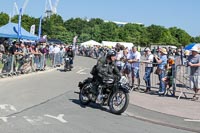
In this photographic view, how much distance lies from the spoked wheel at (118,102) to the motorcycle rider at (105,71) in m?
0.47

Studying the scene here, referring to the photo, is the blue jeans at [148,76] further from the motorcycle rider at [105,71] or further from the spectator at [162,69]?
the motorcycle rider at [105,71]

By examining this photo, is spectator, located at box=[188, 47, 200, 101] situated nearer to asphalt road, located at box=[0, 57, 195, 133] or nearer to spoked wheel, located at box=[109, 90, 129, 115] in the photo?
asphalt road, located at box=[0, 57, 195, 133]

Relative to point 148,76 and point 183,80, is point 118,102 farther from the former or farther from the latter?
point 148,76

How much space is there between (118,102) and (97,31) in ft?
367

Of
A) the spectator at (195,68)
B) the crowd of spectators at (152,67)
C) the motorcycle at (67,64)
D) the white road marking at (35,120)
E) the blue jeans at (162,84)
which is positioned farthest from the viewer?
the motorcycle at (67,64)

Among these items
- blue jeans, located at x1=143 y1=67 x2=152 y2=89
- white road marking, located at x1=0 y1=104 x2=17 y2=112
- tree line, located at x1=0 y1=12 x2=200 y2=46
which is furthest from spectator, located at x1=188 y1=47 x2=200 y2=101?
tree line, located at x1=0 y1=12 x2=200 y2=46

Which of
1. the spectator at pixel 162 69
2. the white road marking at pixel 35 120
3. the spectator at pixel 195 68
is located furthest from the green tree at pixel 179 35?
the white road marking at pixel 35 120

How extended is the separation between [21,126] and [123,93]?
3.27m

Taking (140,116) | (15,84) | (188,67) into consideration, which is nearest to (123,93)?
(140,116)

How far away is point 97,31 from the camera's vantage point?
402ft

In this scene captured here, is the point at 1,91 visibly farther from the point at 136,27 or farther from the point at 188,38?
the point at 188,38

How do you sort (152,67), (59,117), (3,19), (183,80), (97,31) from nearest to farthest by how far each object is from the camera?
(59,117) < (183,80) < (152,67) < (3,19) < (97,31)

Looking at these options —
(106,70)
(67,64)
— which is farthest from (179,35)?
(106,70)

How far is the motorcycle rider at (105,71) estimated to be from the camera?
37.8 feet
